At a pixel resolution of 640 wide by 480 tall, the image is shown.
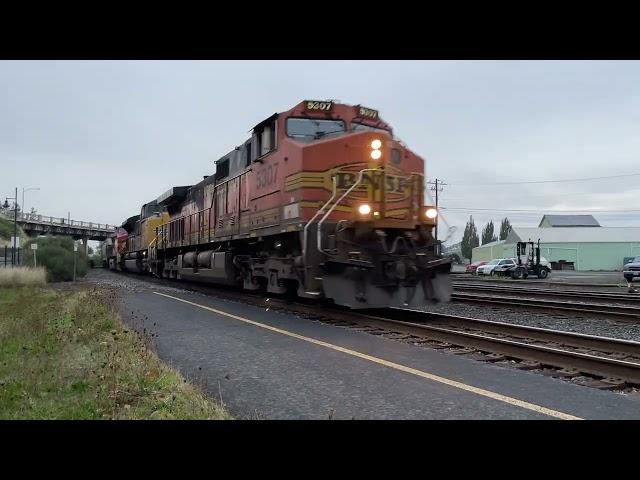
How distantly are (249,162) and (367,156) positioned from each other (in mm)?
4009

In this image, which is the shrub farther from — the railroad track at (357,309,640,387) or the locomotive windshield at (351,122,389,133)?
the railroad track at (357,309,640,387)

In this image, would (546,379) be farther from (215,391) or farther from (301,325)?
(301,325)

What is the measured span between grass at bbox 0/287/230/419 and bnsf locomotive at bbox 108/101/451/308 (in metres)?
3.59

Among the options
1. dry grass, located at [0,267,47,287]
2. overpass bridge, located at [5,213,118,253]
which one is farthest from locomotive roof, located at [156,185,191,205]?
overpass bridge, located at [5,213,118,253]

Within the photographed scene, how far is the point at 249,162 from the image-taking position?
46.1 feet

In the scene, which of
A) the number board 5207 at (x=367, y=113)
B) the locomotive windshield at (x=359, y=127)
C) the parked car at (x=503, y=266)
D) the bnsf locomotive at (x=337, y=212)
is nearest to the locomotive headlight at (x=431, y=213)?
the bnsf locomotive at (x=337, y=212)

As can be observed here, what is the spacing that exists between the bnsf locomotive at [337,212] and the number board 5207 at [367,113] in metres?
0.02

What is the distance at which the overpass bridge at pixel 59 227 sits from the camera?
238ft

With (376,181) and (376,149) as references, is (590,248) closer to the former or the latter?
(376,149)

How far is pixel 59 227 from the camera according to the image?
77.1 m

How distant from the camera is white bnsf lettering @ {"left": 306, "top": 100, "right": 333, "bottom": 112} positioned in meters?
11.8

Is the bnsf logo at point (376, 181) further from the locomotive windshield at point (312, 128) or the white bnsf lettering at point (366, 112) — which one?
the white bnsf lettering at point (366, 112)

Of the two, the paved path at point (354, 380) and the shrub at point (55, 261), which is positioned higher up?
the shrub at point (55, 261)
